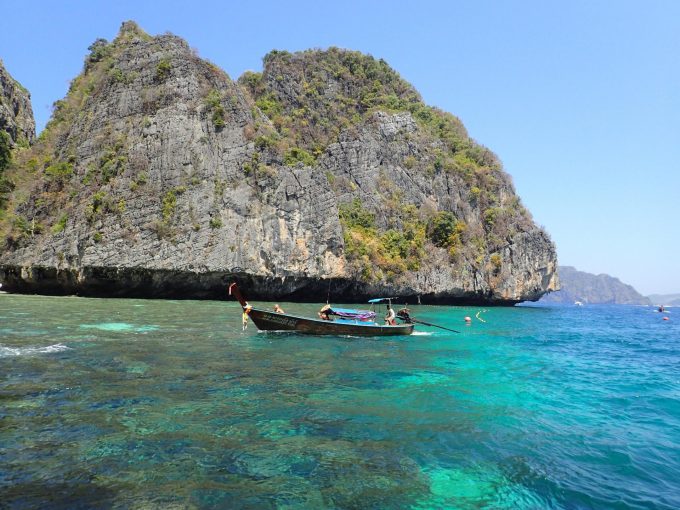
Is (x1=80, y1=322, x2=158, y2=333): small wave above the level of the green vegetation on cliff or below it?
below

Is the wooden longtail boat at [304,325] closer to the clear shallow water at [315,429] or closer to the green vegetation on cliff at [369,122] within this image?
the clear shallow water at [315,429]

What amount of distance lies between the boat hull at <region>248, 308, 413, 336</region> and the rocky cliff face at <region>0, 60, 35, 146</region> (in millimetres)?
51551

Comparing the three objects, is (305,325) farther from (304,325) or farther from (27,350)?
(27,350)

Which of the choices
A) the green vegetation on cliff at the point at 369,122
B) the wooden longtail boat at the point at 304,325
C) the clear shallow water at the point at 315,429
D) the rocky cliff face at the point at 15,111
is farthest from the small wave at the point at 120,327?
the rocky cliff face at the point at 15,111

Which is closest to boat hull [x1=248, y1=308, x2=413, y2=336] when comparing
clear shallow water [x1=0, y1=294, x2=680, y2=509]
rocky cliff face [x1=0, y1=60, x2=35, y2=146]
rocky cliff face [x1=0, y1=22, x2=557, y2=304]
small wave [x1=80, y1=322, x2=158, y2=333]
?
clear shallow water [x1=0, y1=294, x2=680, y2=509]

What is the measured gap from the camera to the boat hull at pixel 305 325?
17.9m

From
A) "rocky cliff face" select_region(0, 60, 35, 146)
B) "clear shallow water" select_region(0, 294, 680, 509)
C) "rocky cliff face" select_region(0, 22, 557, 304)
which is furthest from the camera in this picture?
"rocky cliff face" select_region(0, 60, 35, 146)

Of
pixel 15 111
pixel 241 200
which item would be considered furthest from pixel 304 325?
pixel 15 111

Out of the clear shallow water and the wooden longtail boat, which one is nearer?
the clear shallow water

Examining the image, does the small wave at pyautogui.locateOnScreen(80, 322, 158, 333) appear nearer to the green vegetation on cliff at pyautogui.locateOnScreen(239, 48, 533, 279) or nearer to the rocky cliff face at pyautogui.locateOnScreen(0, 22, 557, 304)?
the rocky cliff face at pyautogui.locateOnScreen(0, 22, 557, 304)

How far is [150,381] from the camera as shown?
31.8 ft

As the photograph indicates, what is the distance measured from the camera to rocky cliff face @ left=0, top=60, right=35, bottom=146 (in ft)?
175

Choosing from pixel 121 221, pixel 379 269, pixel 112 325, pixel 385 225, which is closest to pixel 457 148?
pixel 385 225

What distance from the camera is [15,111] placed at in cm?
5975
